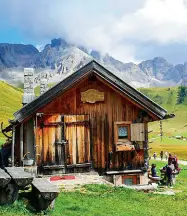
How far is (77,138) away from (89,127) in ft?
3.04

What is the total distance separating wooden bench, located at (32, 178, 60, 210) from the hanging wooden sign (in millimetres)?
8781

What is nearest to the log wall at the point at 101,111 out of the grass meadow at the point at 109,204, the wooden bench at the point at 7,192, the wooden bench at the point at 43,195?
the grass meadow at the point at 109,204

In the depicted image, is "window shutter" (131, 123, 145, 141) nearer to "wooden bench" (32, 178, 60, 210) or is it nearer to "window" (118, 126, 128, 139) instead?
"window" (118, 126, 128, 139)

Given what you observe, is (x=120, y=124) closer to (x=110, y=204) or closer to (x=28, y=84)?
(x=28, y=84)

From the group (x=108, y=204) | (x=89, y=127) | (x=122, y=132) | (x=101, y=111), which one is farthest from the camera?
(x=122, y=132)

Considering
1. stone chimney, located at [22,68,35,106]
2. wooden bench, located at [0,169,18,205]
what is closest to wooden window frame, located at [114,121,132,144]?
stone chimney, located at [22,68,35,106]

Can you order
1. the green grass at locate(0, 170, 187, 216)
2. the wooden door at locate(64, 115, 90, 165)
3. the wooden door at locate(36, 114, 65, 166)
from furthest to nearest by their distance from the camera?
the wooden door at locate(64, 115, 90, 165)
the wooden door at locate(36, 114, 65, 166)
the green grass at locate(0, 170, 187, 216)

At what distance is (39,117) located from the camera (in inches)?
836

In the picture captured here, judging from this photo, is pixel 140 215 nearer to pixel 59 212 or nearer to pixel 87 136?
pixel 59 212

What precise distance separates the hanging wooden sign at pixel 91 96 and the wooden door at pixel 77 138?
0.94m

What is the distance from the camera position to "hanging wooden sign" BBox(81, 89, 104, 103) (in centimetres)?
2217

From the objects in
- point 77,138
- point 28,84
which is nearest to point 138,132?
point 77,138

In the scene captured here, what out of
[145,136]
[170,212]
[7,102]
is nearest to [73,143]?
[145,136]

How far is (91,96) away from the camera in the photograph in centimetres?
2225
